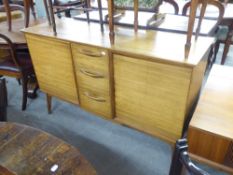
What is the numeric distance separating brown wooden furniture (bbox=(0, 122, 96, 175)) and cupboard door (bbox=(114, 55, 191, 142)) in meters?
0.57

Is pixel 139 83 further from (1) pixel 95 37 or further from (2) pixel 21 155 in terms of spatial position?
(2) pixel 21 155

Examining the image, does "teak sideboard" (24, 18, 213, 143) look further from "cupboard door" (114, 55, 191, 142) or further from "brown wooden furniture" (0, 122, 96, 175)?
"brown wooden furniture" (0, 122, 96, 175)

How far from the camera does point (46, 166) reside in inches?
31.0

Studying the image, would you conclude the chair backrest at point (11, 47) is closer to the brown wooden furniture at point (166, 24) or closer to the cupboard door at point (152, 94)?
the brown wooden furniture at point (166, 24)

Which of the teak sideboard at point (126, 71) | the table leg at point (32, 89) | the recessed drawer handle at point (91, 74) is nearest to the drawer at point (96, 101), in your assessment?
the teak sideboard at point (126, 71)

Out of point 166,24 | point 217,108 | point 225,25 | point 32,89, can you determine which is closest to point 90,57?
point 166,24

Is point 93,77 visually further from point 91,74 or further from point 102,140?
point 102,140

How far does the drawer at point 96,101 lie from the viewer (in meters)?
1.48

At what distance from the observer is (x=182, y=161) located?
61cm

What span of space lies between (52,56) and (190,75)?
100 centimetres

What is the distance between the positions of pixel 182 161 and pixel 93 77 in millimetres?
943

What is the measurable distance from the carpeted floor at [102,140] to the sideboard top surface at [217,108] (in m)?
0.56

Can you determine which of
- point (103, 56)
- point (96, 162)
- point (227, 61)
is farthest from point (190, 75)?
point (227, 61)

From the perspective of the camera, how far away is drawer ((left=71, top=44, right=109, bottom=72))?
1.30m
